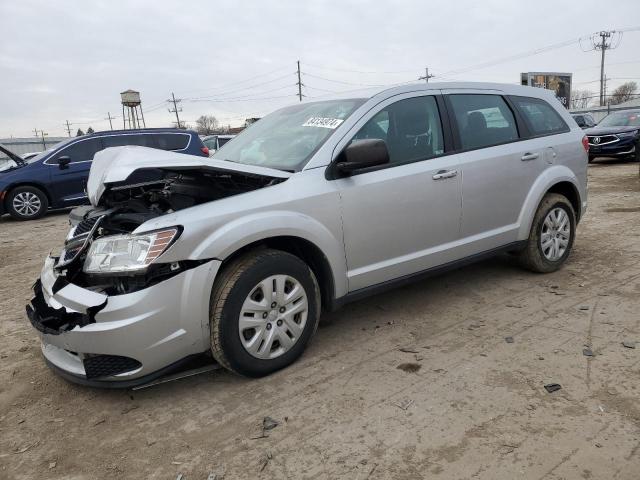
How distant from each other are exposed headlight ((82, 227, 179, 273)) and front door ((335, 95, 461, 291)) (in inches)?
46.2

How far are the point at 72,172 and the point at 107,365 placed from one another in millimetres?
8617

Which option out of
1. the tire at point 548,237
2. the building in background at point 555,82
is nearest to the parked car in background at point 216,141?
the tire at point 548,237

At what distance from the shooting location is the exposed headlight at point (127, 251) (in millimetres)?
2551

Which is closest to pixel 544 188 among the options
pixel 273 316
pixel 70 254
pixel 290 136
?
pixel 290 136

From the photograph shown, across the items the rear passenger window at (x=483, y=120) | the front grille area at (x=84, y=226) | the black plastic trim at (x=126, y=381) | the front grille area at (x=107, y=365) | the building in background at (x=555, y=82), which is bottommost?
the black plastic trim at (x=126, y=381)

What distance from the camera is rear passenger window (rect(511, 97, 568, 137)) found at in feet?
14.6

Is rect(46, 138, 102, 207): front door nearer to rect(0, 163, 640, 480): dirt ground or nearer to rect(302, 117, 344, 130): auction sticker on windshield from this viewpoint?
rect(0, 163, 640, 480): dirt ground

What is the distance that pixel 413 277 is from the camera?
3.64 m

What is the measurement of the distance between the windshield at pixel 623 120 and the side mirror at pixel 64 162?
49.3ft

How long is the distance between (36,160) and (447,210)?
30.3 ft

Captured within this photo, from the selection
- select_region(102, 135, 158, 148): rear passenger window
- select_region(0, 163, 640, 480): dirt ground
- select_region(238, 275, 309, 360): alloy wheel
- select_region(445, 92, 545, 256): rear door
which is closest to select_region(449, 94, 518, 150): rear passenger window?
select_region(445, 92, 545, 256): rear door

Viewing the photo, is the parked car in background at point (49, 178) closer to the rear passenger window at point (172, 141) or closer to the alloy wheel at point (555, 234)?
the rear passenger window at point (172, 141)

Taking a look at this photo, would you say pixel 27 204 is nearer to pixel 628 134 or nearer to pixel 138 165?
pixel 138 165

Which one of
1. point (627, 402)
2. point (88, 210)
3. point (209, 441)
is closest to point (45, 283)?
point (88, 210)
